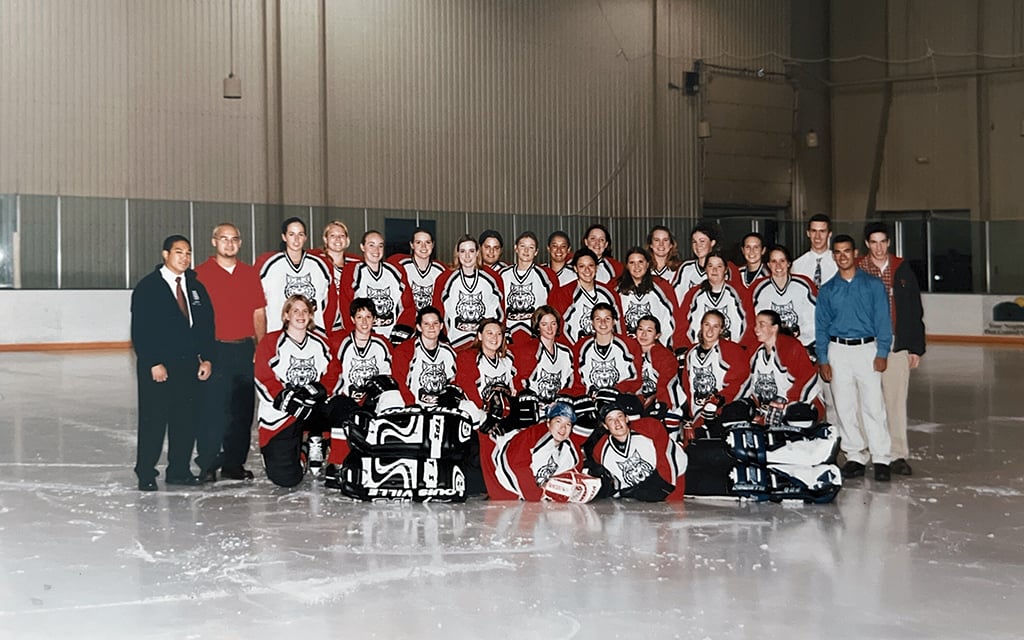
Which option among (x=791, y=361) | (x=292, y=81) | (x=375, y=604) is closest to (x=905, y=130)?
(x=292, y=81)

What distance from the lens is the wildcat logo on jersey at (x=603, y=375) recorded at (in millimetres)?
7082

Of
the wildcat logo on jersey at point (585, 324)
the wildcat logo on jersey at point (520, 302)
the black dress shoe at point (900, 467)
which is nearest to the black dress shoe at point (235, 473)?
the wildcat logo on jersey at point (520, 302)

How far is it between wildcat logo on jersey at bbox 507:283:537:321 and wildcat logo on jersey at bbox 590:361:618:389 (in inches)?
38.1

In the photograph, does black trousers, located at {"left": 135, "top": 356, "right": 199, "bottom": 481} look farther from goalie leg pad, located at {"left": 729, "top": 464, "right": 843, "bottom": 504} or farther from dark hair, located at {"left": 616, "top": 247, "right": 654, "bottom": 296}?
goalie leg pad, located at {"left": 729, "top": 464, "right": 843, "bottom": 504}

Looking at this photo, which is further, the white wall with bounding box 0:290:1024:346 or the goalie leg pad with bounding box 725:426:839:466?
the white wall with bounding box 0:290:1024:346

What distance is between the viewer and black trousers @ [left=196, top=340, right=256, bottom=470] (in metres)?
6.84

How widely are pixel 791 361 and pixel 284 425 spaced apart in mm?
2950

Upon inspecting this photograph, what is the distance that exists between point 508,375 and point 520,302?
114cm

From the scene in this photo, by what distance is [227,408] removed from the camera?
685cm

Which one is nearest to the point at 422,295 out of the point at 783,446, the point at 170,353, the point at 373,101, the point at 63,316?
the point at 170,353

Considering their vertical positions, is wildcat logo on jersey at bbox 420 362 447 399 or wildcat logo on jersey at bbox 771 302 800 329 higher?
wildcat logo on jersey at bbox 771 302 800 329

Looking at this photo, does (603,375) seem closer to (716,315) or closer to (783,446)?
(716,315)

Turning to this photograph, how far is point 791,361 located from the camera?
276 inches

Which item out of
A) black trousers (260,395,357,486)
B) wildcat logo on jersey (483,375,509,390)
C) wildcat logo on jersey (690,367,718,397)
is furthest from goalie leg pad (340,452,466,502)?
wildcat logo on jersey (690,367,718,397)
